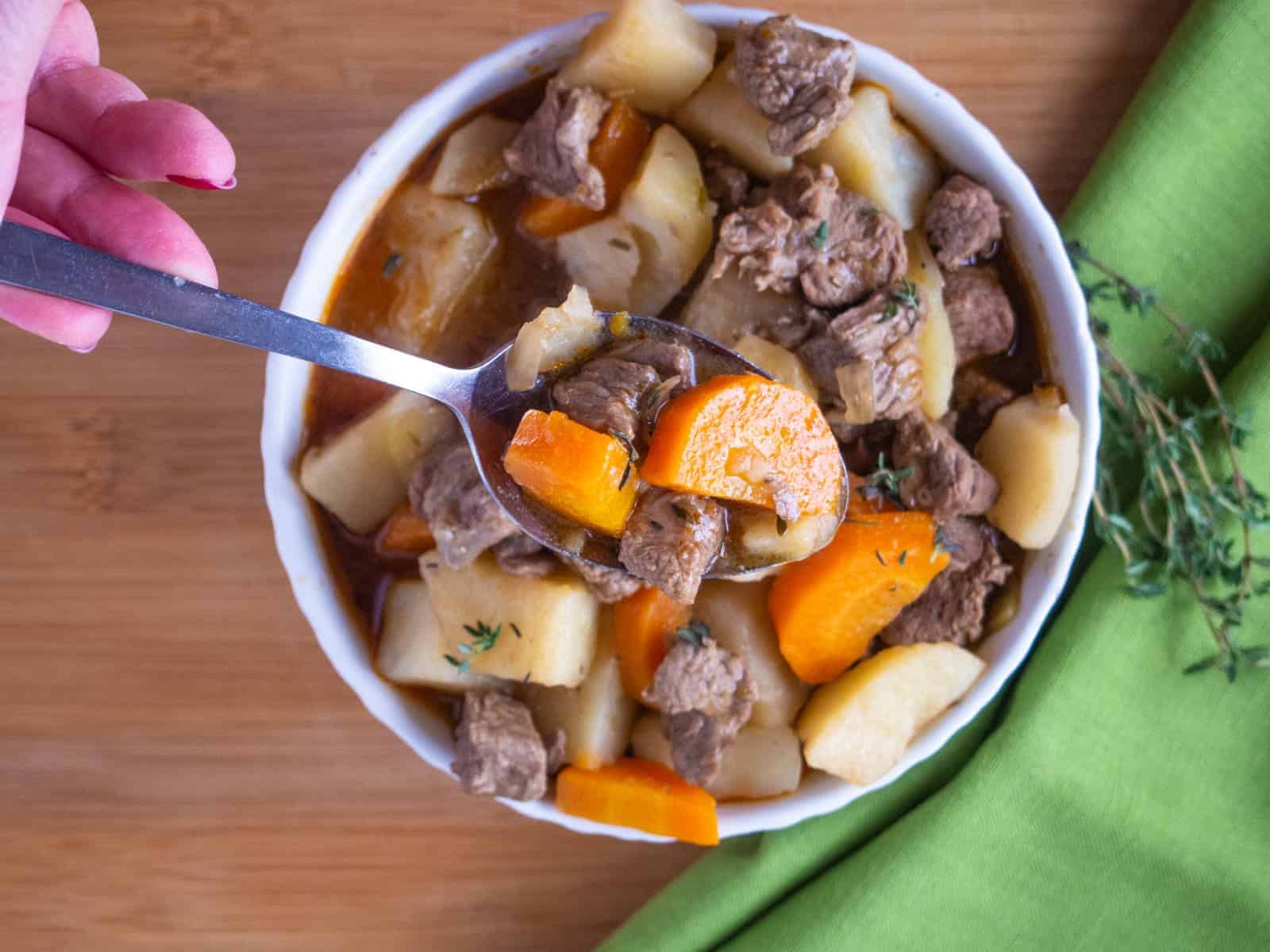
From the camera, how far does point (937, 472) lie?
2191 millimetres

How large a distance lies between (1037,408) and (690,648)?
0.87m

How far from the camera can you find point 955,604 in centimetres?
232

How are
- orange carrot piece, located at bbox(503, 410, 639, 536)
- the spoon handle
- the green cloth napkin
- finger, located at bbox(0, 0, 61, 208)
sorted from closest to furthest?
1. finger, located at bbox(0, 0, 61, 208)
2. the spoon handle
3. orange carrot piece, located at bbox(503, 410, 639, 536)
4. the green cloth napkin

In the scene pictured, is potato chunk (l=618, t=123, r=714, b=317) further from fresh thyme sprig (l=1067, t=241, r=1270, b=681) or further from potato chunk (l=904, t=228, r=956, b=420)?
fresh thyme sprig (l=1067, t=241, r=1270, b=681)

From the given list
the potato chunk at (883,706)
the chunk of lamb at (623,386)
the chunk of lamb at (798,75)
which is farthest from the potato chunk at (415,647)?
the chunk of lamb at (798,75)

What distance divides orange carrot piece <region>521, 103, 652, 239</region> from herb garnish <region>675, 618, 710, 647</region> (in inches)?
33.9

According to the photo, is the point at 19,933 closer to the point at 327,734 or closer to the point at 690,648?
the point at 327,734

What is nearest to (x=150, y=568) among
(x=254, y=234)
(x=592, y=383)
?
(x=254, y=234)

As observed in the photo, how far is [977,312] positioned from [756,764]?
106cm

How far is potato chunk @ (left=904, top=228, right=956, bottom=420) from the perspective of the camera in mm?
2266

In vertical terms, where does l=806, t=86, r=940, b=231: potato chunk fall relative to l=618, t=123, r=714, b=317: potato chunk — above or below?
above

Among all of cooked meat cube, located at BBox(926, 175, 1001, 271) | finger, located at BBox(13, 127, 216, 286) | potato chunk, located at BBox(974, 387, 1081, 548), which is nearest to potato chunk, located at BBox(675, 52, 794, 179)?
cooked meat cube, located at BBox(926, 175, 1001, 271)

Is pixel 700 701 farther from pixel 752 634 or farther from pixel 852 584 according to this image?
pixel 852 584

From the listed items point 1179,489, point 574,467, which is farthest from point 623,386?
point 1179,489
